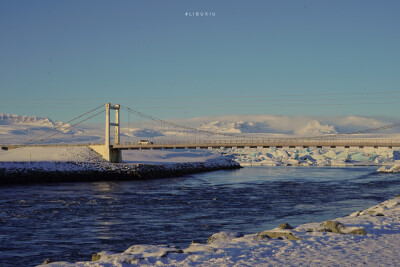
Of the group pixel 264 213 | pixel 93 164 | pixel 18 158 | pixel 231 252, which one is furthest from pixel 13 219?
pixel 18 158

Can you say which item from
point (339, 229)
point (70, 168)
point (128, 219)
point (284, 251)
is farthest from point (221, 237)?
point (70, 168)

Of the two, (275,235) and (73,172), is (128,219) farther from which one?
(73,172)

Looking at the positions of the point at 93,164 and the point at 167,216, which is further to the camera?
the point at 93,164

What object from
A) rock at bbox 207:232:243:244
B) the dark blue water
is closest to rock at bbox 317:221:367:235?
rock at bbox 207:232:243:244

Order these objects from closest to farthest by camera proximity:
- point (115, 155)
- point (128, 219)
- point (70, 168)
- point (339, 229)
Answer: point (339, 229), point (128, 219), point (70, 168), point (115, 155)

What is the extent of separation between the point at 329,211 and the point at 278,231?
10.1m

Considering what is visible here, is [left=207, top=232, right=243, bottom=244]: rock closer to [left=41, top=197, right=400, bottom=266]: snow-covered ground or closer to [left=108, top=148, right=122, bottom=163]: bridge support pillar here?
[left=41, top=197, right=400, bottom=266]: snow-covered ground

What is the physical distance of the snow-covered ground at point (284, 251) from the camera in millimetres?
8828

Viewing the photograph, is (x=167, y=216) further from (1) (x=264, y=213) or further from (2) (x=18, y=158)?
(2) (x=18, y=158)

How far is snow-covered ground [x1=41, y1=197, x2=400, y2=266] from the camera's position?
8828 millimetres

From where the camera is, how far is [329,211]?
21016mm

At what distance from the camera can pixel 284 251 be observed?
9.62 meters

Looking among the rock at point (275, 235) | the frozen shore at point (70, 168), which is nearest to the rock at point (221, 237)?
the rock at point (275, 235)

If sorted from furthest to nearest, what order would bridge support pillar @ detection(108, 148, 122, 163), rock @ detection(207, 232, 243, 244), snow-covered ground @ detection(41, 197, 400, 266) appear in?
bridge support pillar @ detection(108, 148, 122, 163)
rock @ detection(207, 232, 243, 244)
snow-covered ground @ detection(41, 197, 400, 266)
